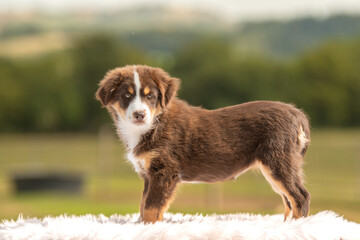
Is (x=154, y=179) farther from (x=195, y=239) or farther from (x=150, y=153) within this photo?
(x=195, y=239)

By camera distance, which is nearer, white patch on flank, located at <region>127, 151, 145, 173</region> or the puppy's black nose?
the puppy's black nose

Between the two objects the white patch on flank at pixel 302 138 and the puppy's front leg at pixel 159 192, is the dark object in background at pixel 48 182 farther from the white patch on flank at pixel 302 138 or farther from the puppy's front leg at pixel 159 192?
the white patch on flank at pixel 302 138

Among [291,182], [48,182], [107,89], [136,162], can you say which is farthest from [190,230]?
[48,182]

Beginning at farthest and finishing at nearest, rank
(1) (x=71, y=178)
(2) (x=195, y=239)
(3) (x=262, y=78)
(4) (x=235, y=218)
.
Result: (3) (x=262, y=78), (1) (x=71, y=178), (4) (x=235, y=218), (2) (x=195, y=239)

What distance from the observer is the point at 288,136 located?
11.2 ft

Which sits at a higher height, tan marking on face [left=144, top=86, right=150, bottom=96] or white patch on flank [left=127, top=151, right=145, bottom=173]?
tan marking on face [left=144, top=86, right=150, bottom=96]

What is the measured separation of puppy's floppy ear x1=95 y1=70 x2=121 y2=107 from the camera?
3.36 meters

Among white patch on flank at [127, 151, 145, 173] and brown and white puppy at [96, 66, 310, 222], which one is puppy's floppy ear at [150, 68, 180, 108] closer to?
brown and white puppy at [96, 66, 310, 222]

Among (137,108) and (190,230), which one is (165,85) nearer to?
(137,108)

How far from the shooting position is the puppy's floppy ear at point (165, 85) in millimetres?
3383

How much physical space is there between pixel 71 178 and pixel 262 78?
883cm

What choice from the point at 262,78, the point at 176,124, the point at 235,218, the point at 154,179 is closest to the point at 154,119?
the point at 176,124

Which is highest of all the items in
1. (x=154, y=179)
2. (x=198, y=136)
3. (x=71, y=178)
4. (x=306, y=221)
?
(x=198, y=136)

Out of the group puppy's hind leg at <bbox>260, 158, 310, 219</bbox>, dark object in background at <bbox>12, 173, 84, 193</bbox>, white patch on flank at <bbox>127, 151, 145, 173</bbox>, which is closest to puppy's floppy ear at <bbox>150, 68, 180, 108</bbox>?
white patch on flank at <bbox>127, 151, 145, 173</bbox>
